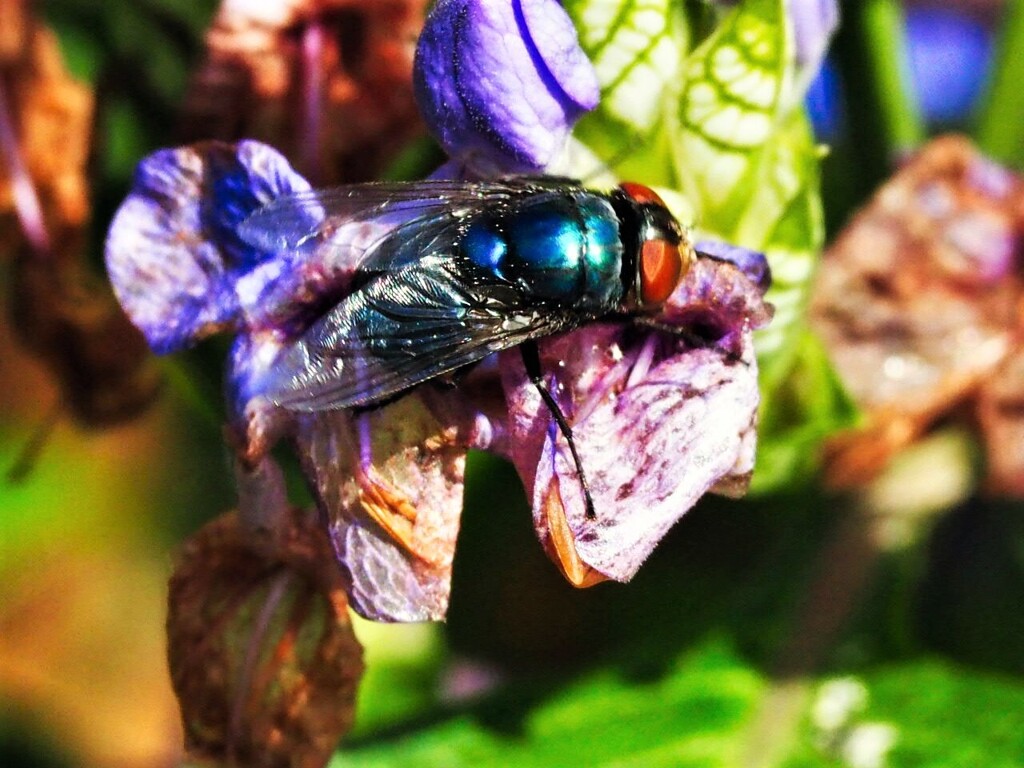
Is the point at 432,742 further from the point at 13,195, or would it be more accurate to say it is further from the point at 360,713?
the point at 13,195

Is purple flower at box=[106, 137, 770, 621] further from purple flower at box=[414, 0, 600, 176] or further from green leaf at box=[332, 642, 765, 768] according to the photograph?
green leaf at box=[332, 642, 765, 768]

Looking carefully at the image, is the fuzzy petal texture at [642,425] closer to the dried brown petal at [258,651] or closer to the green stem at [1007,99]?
the dried brown petal at [258,651]

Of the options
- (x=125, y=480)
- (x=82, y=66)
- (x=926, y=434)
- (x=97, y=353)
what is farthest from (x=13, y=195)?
(x=926, y=434)

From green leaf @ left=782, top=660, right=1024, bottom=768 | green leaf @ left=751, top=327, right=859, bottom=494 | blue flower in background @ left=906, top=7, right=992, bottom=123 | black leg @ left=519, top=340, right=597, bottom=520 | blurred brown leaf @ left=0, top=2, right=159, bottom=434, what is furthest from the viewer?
blue flower in background @ left=906, top=7, right=992, bottom=123

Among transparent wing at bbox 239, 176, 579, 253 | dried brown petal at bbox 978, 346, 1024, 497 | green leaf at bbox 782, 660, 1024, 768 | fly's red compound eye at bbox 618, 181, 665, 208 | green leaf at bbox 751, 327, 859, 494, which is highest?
fly's red compound eye at bbox 618, 181, 665, 208

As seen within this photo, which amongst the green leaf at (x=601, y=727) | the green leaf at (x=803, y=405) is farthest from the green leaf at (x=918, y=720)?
the green leaf at (x=803, y=405)

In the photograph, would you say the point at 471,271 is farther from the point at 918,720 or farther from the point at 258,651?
the point at 918,720

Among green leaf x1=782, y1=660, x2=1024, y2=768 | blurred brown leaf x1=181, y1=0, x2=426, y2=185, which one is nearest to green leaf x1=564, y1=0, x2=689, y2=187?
blurred brown leaf x1=181, y1=0, x2=426, y2=185
